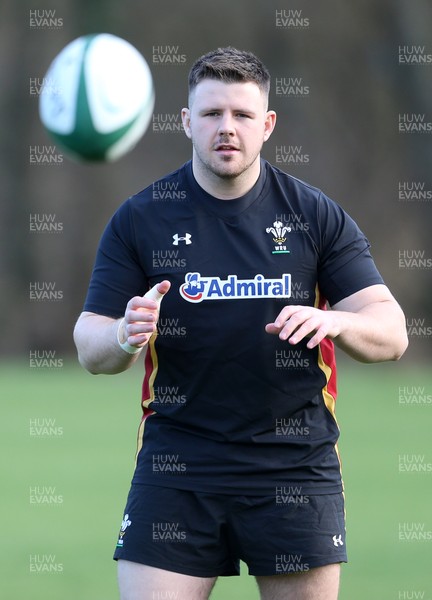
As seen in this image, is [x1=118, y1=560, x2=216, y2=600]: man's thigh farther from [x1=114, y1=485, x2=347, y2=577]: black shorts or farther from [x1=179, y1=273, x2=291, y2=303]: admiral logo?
[x1=179, y1=273, x2=291, y2=303]: admiral logo

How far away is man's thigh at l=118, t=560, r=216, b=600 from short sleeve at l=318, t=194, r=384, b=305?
960 mm

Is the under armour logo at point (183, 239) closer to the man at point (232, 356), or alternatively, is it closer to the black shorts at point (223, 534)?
the man at point (232, 356)

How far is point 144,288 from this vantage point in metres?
3.79

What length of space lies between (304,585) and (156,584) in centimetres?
45

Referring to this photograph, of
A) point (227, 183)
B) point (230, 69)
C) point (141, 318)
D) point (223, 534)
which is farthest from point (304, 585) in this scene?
point (230, 69)

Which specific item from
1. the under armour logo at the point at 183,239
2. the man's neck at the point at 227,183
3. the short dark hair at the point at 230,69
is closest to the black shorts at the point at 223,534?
the under armour logo at the point at 183,239

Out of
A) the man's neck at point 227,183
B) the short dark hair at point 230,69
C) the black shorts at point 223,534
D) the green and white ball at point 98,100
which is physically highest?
→ the green and white ball at point 98,100

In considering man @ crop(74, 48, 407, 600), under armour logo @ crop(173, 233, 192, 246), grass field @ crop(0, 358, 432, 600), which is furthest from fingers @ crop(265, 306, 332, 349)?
grass field @ crop(0, 358, 432, 600)

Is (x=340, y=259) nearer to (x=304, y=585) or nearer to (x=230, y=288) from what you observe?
(x=230, y=288)

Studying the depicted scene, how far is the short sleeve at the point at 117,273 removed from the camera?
12.2 feet

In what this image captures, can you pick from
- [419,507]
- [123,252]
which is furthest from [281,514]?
[419,507]

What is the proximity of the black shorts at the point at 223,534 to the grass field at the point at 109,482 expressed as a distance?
2427 mm

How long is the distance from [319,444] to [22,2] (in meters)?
17.2

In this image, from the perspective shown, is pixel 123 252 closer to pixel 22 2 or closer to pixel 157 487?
pixel 157 487
